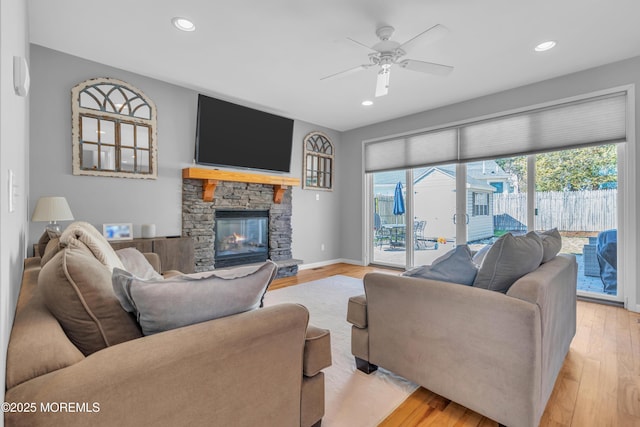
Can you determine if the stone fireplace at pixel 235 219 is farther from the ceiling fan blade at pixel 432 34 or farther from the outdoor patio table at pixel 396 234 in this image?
the ceiling fan blade at pixel 432 34

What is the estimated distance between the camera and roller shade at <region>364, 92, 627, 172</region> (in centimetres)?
332

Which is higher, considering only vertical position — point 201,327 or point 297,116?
point 297,116

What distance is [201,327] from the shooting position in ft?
3.24

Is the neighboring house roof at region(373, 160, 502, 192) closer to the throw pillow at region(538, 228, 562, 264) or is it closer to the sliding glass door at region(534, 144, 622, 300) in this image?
the sliding glass door at region(534, 144, 622, 300)

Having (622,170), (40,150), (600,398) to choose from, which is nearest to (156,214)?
(40,150)

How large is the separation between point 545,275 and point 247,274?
58.2 inches

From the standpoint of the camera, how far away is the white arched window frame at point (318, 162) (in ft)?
17.9

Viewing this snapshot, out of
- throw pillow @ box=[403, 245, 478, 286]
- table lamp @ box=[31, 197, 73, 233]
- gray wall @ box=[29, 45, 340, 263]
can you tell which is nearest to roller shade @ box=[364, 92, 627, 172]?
throw pillow @ box=[403, 245, 478, 286]

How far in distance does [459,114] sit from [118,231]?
4725 mm

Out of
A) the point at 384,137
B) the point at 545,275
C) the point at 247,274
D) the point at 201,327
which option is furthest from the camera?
the point at 384,137

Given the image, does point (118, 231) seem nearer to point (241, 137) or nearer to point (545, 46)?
point (241, 137)

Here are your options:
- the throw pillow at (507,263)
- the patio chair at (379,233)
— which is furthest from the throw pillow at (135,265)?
the patio chair at (379,233)

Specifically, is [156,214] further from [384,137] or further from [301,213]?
[384,137]

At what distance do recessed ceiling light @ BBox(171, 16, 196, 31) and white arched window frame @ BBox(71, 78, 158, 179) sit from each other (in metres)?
1.35
